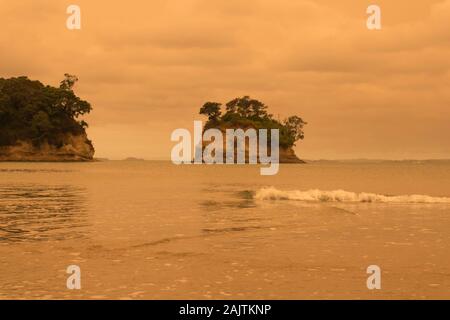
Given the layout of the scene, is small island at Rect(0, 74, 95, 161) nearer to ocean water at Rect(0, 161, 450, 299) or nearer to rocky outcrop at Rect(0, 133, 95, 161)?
rocky outcrop at Rect(0, 133, 95, 161)

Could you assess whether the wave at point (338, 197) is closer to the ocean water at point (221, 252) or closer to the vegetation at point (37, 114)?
the ocean water at point (221, 252)

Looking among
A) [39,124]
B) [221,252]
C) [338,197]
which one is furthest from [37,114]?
[221,252]

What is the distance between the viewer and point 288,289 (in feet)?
38.9

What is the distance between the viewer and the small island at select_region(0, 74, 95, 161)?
18912cm

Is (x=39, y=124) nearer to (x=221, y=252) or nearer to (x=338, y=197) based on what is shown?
(x=338, y=197)

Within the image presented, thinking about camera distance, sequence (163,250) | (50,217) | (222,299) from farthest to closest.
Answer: (50,217) < (163,250) < (222,299)

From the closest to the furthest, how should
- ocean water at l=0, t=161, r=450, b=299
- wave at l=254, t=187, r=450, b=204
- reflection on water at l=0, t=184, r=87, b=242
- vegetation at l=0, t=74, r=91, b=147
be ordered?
ocean water at l=0, t=161, r=450, b=299 < reflection on water at l=0, t=184, r=87, b=242 < wave at l=254, t=187, r=450, b=204 < vegetation at l=0, t=74, r=91, b=147

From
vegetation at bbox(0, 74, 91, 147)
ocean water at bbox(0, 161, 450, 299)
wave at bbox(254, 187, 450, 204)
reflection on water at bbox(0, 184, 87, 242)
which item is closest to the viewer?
ocean water at bbox(0, 161, 450, 299)

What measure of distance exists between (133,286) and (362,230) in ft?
40.9

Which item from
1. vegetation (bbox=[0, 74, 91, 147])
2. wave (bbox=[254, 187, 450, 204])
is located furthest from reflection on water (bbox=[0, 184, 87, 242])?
vegetation (bbox=[0, 74, 91, 147])

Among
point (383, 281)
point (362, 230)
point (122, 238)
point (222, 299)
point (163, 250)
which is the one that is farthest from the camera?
point (362, 230)

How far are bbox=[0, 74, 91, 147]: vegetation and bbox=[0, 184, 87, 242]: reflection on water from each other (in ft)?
525
